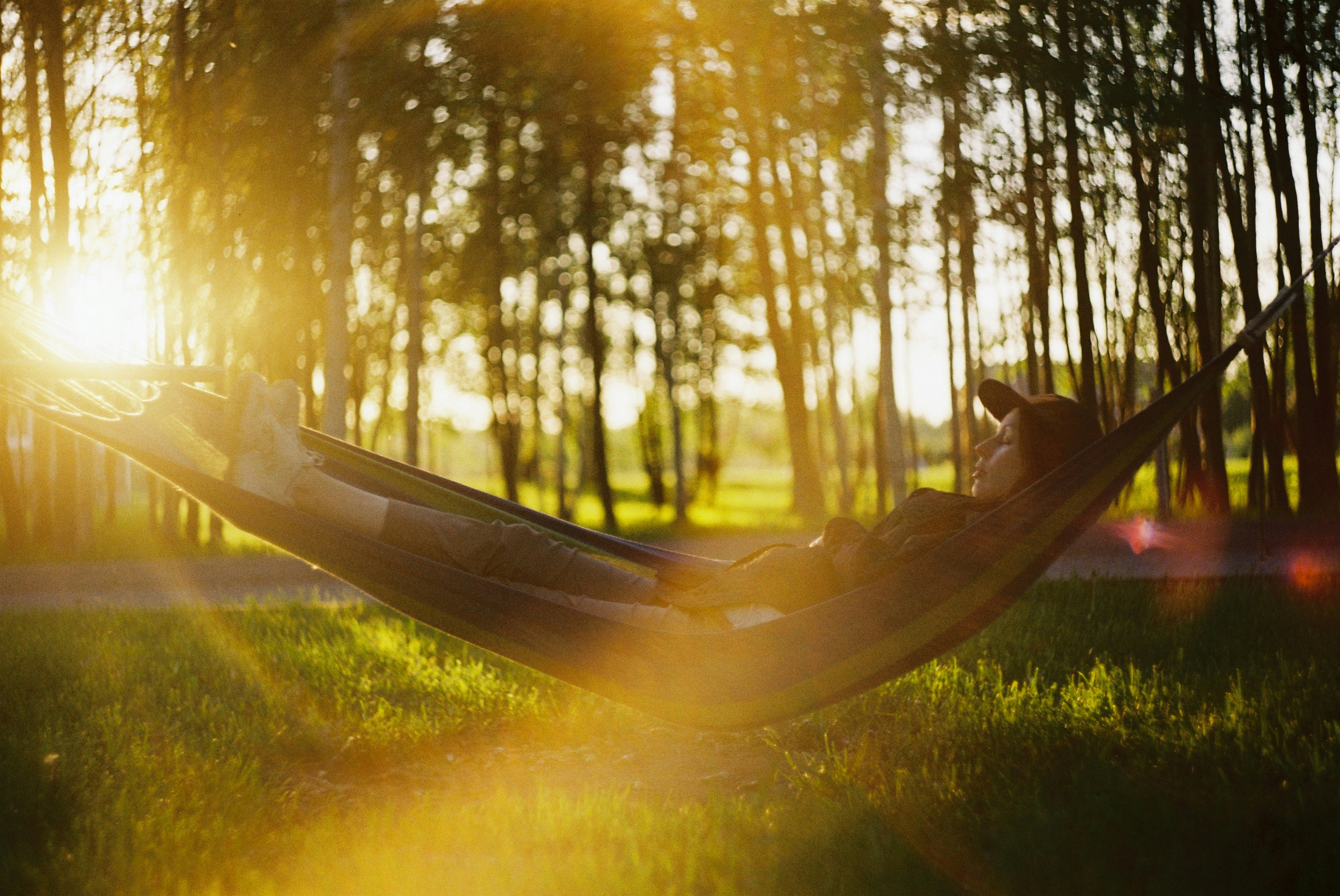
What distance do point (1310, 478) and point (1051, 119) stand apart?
9.16 ft

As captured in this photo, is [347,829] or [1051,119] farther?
[1051,119]

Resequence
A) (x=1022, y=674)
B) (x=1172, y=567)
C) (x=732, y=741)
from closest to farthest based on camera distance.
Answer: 1. (x=732, y=741)
2. (x=1022, y=674)
3. (x=1172, y=567)

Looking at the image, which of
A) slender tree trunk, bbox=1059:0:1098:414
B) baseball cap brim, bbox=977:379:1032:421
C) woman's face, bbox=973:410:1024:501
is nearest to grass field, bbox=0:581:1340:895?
woman's face, bbox=973:410:1024:501

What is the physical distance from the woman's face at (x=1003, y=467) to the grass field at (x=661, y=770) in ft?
1.99

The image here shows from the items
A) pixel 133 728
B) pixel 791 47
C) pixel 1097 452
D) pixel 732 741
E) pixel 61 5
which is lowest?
pixel 732 741

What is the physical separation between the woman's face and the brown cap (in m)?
0.02

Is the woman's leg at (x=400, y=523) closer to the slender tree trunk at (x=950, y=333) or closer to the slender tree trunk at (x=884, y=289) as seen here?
the slender tree trunk at (x=884, y=289)

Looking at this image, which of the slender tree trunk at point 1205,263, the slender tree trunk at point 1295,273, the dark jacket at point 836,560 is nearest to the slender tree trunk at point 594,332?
the slender tree trunk at point 1205,263

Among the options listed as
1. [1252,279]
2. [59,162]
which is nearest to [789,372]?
[1252,279]

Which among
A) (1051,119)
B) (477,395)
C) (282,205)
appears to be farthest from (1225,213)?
(477,395)

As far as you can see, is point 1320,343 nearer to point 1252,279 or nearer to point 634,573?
point 1252,279

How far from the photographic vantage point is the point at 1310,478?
243 inches

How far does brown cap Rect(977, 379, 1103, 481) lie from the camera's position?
2.29m

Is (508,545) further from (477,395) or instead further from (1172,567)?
(477,395)
